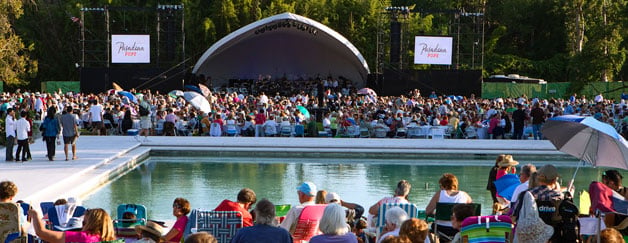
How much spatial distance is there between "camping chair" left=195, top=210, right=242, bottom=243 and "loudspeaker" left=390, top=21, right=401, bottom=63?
93.8 ft

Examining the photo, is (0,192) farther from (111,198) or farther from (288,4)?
(288,4)

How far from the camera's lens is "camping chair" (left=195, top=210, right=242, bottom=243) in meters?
7.07

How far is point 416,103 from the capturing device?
25.5 meters

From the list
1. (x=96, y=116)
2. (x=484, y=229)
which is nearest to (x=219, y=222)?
(x=484, y=229)

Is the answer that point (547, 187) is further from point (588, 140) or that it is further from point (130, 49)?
point (130, 49)

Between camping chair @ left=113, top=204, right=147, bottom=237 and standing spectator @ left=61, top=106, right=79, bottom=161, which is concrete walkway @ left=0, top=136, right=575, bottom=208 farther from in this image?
camping chair @ left=113, top=204, right=147, bottom=237

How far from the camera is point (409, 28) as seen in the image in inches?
1779

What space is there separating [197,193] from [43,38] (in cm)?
3606

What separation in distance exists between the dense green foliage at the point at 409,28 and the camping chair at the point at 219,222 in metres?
35.5

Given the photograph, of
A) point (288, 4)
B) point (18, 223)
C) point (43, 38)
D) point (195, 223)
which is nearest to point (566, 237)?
point (195, 223)

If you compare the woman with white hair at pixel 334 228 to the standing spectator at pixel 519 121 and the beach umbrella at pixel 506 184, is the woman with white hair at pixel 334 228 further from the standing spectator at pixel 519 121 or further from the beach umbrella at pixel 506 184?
the standing spectator at pixel 519 121

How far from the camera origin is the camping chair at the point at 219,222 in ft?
23.2

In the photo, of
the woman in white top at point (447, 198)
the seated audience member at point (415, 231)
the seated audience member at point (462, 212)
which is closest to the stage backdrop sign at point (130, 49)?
the woman in white top at point (447, 198)

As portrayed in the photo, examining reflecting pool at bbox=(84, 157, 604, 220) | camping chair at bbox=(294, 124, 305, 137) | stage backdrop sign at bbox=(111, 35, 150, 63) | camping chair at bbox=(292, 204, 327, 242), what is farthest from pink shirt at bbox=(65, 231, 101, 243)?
stage backdrop sign at bbox=(111, 35, 150, 63)
